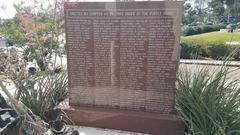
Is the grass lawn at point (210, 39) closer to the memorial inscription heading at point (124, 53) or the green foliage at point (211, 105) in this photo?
the green foliage at point (211, 105)

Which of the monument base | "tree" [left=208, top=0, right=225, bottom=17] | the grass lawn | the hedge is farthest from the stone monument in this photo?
"tree" [left=208, top=0, right=225, bottom=17]

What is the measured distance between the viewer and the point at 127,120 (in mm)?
3615

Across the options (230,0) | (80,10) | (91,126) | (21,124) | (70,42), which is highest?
(230,0)

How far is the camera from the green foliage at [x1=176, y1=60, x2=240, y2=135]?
298cm

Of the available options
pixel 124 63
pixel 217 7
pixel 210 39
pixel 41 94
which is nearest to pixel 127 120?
pixel 124 63

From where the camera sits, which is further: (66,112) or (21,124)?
(66,112)

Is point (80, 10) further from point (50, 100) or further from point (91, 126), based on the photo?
point (91, 126)

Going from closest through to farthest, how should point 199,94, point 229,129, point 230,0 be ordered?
point 229,129 < point 199,94 < point 230,0

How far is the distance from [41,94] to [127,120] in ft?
4.24

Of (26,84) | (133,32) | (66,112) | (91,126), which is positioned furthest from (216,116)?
(26,84)

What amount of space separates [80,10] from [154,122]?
6.07 feet

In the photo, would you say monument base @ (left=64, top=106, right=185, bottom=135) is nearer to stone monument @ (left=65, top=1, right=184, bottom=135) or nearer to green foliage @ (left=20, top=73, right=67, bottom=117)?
stone monument @ (left=65, top=1, right=184, bottom=135)

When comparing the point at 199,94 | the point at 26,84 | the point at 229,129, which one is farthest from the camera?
the point at 26,84

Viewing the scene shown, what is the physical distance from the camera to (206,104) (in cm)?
309
